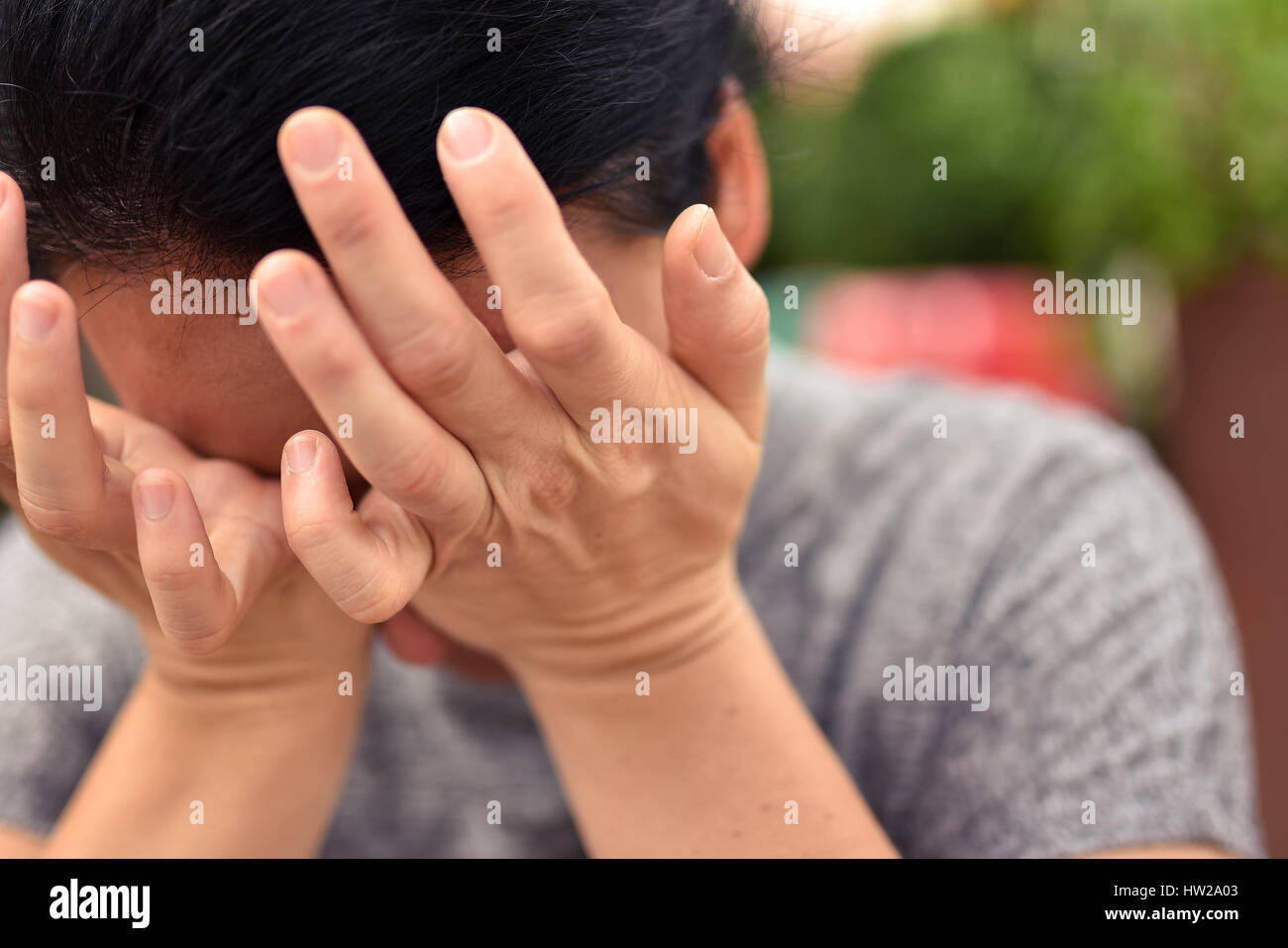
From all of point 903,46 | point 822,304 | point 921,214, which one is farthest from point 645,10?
point 903,46

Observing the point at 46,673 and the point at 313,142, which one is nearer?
the point at 313,142

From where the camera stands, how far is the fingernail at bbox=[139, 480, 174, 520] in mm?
500

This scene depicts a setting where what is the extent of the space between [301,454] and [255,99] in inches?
6.3

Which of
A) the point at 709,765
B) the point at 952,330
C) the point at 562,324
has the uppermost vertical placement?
the point at 952,330

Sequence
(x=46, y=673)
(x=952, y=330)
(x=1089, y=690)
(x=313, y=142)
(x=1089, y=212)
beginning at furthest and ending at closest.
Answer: (x=952, y=330), (x=1089, y=212), (x=46, y=673), (x=1089, y=690), (x=313, y=142)

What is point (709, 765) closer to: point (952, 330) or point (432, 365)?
point (432, 365)

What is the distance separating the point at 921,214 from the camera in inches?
103

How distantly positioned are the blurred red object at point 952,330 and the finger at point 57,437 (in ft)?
5.99

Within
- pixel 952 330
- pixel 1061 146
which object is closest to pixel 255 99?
pixel 1061 146

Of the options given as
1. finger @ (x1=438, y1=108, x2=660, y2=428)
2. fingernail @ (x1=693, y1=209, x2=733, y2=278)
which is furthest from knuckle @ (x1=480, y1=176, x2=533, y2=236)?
fingernail @ (x1=693, y1=209, x2=733, y2=278)

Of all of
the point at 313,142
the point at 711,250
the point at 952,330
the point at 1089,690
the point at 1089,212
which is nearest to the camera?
the point at 313,142

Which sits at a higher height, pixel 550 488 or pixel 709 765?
pixel 550 488

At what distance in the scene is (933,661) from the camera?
0.88 meters

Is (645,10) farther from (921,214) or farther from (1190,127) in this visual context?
(921,214)
